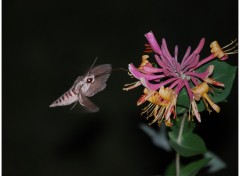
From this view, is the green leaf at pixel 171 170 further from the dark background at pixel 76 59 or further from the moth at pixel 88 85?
the dark background at pixel 76 59

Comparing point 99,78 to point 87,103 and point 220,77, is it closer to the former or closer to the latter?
point 87,103

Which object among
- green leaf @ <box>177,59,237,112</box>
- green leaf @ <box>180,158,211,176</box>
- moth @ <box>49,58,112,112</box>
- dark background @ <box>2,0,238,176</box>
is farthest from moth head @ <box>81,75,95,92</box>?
dark background @ <box>2,0,238,176</box>

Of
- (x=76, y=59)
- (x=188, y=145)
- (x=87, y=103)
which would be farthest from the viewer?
(x=76, y=59)

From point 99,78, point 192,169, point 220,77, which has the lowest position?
point 192,169

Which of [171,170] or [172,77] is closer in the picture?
[172,77]

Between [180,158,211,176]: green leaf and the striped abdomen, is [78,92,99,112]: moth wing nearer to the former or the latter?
the striped abdomen

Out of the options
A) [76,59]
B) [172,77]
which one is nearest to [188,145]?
[172,77]

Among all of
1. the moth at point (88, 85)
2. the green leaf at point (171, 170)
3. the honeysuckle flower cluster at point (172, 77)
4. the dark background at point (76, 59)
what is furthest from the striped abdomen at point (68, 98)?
the dark background at point (76, 59)
